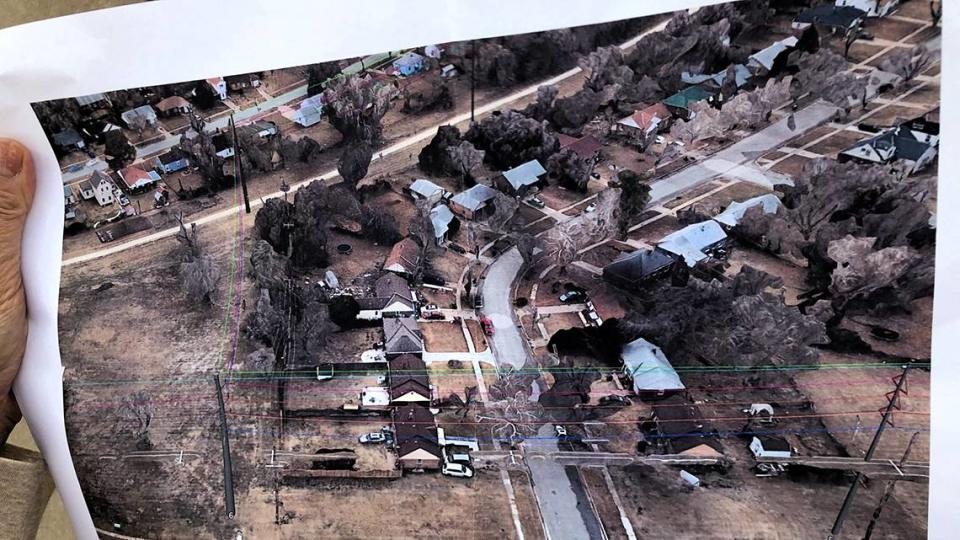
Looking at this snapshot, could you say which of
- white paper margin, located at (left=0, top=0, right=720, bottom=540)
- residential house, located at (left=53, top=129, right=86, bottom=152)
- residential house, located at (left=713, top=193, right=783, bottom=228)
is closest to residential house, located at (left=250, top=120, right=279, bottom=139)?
white paper margin, located at (left=0, top=0, right=720, bottom=540)

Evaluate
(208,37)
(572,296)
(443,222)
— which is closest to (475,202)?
(443,222)

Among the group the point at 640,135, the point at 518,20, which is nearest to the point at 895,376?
the point at 640,135

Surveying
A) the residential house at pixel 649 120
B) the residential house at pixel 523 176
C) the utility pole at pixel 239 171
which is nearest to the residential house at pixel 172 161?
the utility pole at pixel 239 171

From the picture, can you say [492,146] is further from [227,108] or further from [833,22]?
[833,22]

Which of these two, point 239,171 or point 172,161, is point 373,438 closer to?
point 239,171

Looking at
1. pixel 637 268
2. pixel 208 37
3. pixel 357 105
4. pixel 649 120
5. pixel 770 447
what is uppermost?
pixel 208 37

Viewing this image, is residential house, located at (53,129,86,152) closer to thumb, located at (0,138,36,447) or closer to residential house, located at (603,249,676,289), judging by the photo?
thumb, located at (0,138,36,447)
